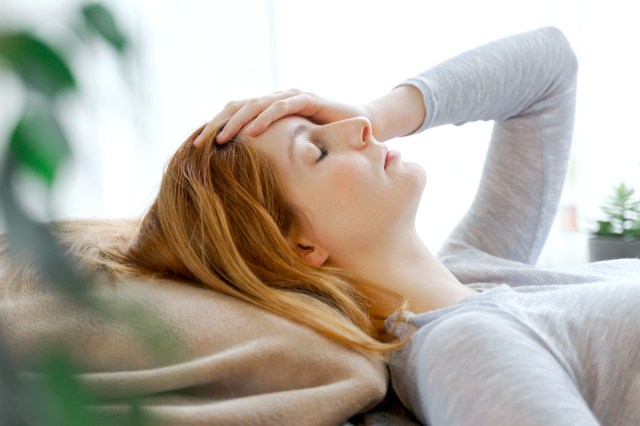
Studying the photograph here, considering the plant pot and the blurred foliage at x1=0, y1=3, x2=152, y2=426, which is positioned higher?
the blurred foliage at x1=0, y1=3, x2=152, y2=426

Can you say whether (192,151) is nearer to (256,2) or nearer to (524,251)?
(524,251)

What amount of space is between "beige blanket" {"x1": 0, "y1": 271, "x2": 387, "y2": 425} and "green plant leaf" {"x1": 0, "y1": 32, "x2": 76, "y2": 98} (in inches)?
22.9

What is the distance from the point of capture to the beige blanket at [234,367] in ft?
2.74

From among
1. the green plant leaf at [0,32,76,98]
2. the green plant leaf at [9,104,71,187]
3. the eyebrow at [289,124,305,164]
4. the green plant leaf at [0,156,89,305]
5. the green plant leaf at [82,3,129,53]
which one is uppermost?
the green plant leaf at [82,3,129,53]

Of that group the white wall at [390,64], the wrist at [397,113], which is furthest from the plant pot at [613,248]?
the white wall at [390,64]

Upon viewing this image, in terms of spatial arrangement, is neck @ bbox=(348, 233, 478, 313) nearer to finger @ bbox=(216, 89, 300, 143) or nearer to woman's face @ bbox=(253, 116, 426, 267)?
woman's face @ bbox=(253, 116, 426, 267)

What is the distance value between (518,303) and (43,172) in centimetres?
92

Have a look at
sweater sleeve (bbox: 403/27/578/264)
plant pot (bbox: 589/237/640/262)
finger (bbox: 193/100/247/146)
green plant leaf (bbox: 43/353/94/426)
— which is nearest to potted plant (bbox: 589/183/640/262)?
plant pot (bbox: 589/237/640/262)

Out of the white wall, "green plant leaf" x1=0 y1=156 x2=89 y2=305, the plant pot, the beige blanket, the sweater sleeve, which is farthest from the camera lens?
the white wall

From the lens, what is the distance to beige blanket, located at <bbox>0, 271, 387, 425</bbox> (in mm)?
835

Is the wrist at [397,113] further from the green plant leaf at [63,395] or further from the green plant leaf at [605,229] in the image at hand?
the green plant leaf at [63,395]

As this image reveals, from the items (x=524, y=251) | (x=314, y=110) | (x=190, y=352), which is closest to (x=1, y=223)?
(x=190, y=352)

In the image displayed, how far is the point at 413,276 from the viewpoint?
1.28 meters

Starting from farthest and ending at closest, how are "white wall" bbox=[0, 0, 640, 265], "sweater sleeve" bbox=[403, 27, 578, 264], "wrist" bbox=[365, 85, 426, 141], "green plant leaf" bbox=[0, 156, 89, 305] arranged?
"white wall" bbox=[0, 0, 640, 265] < "sweater sleeve" bbox=[403, 27, 578, 264] < "wrist" bbox=[365, 85, 426, 141] < "green plant leaf" bbox=[0, 156, 89, 305]
